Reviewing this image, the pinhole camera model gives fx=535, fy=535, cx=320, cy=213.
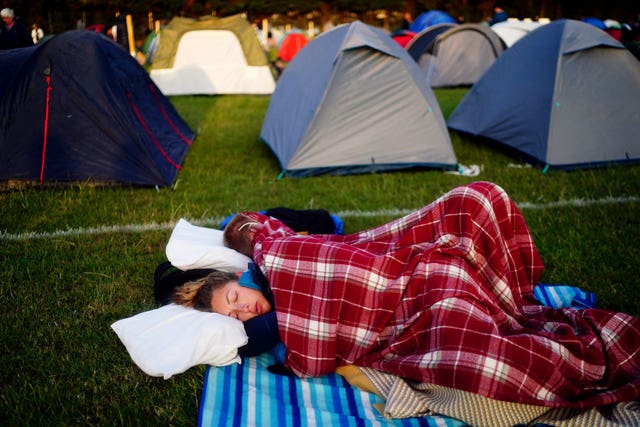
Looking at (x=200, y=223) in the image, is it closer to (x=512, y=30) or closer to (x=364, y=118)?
(x=364, y=118)

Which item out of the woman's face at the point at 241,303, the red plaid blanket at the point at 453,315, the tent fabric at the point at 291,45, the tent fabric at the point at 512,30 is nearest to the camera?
the red plaid blanket at the point at 453,315

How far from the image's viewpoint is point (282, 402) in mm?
2701

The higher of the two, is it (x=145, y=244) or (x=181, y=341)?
(x=181, y=341)

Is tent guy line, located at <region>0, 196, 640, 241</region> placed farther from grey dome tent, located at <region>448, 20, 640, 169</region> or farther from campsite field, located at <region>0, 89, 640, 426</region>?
grey dome tent, located at <region>448, 20, 640, 169</region>

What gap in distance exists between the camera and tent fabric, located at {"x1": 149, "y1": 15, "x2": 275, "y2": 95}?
1220 cm

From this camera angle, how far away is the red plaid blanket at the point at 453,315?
2436 mm

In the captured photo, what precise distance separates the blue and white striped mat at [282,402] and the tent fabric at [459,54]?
1107cm

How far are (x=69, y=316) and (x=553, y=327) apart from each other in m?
2.90

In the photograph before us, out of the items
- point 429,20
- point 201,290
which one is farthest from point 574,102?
point 429,20

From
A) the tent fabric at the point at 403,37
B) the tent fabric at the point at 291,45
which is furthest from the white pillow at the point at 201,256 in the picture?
the tent fabric at the point at 291,45

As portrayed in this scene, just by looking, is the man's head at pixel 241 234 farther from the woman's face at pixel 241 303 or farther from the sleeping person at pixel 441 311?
the woman's face at pixel 241 303

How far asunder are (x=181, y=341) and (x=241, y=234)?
45.1 inches

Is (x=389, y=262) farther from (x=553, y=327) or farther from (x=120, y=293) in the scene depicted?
(x=120, y=293)

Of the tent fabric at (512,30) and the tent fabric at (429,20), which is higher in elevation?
the tent fabric at (512,30)
